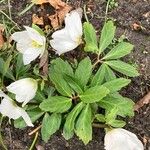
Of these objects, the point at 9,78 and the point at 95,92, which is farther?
the point at 9,78

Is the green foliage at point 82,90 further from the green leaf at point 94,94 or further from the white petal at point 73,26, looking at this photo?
the white petal at point 73,26

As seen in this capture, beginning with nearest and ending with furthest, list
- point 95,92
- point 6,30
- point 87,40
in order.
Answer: point 95,92
point 87,40
point 6,30

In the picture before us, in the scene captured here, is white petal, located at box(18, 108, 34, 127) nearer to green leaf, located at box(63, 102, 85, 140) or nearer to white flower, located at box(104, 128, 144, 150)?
green leaf, located at box(63, 102, 85, 140)

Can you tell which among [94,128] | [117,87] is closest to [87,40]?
[117,87]

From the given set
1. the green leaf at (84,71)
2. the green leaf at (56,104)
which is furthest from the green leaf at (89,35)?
the green leaf at (56,104)

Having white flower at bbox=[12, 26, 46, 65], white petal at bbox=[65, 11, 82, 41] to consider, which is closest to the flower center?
white flower at bbox=[12, 26, 46, 65]

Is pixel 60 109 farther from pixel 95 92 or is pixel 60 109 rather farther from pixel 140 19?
pixel 140 19

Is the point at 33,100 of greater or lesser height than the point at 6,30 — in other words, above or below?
below
